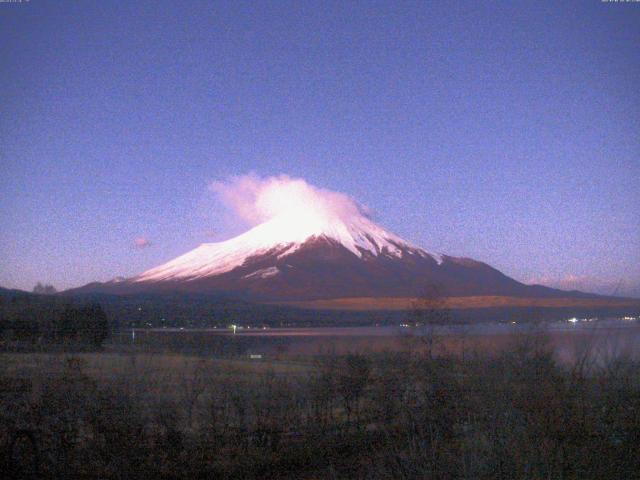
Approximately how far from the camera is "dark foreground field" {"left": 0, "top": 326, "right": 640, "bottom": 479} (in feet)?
21.0

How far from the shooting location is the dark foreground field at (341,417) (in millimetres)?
6414

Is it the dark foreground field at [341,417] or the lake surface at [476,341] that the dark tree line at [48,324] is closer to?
the lake surface at [476,341]

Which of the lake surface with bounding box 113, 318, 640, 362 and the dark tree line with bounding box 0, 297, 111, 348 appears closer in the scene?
the lake surface with bounding box 113, 318, 640, 362

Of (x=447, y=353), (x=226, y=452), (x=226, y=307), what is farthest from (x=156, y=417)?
(x=226, y=307)

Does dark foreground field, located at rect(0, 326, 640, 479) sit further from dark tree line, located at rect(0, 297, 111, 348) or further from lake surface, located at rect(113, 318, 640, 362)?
dark tree line, located at rect(0, 297, 111, 348)

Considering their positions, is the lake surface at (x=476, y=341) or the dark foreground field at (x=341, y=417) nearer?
the dark foreground field at (x=341, y=417)

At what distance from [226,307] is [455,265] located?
28697mm

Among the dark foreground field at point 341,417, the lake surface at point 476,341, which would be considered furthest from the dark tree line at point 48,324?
the dark foreground field at point 341,417

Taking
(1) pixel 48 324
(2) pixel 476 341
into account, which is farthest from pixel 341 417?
(1) pixel 48 324

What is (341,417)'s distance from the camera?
13.4 meters

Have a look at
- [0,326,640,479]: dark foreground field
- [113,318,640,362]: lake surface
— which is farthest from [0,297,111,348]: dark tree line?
[0,326,640,479]: dark foreground field

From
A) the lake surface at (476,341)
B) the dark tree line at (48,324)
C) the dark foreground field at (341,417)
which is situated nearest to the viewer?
the dark foreground field at (341,417)

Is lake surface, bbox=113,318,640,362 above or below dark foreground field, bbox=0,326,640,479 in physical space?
above

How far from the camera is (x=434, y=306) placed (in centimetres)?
1706
